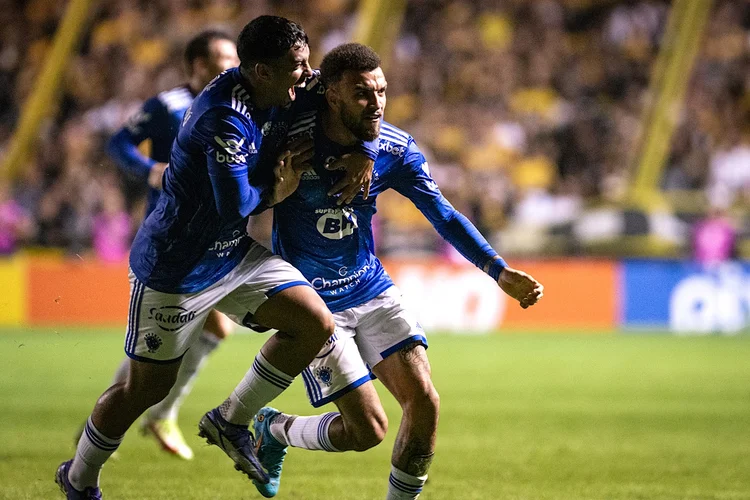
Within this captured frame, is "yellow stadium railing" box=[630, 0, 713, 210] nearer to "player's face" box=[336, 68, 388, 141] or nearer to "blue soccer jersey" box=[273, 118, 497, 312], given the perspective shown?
"blue soccer jersey" box=[273, 118, 497, 312]

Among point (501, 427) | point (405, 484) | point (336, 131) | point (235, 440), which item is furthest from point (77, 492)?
point (501, 427)

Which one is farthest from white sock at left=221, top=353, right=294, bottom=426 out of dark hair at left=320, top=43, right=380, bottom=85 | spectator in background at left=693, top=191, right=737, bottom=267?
spectator in background at left=693, top=191, right=737, bottom=267

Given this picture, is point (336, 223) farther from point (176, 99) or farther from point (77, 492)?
point (176, 99)

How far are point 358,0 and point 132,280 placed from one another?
15.6m

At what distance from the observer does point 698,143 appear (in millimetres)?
17703

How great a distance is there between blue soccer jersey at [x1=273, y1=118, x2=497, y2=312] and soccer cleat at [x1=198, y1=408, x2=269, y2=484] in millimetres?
727

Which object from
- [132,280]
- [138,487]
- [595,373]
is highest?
[132,280]

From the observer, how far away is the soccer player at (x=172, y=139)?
21.5 ft

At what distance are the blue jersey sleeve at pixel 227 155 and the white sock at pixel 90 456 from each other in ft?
3.79

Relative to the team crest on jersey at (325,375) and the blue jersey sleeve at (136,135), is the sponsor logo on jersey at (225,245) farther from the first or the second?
the blue jersey sleeve at (136,135)

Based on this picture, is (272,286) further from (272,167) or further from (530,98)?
(530,98)


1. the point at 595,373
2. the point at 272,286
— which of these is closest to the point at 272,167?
the point at 272,286

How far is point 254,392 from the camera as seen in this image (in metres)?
4.92

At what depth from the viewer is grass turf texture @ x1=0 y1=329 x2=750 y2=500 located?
5898mm
